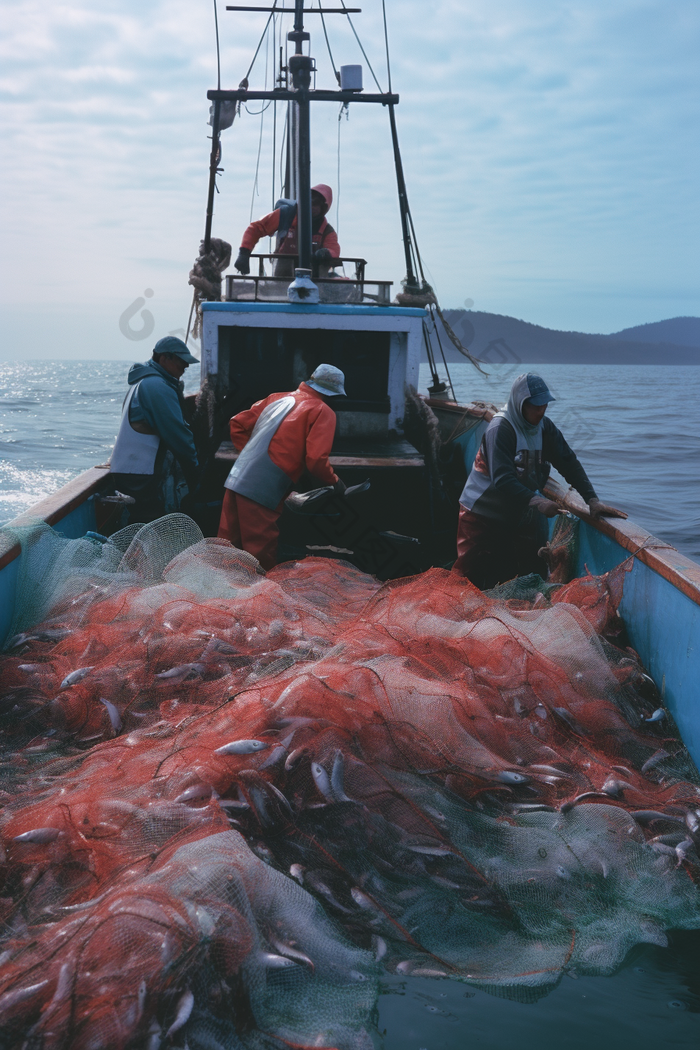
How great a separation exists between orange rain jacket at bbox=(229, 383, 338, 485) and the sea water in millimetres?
3347

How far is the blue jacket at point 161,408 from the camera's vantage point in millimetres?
5641

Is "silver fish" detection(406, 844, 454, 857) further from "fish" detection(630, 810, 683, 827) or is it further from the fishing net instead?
"fish" detection(630, 810, 683, 827)

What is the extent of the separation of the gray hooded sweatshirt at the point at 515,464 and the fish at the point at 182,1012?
3498mm

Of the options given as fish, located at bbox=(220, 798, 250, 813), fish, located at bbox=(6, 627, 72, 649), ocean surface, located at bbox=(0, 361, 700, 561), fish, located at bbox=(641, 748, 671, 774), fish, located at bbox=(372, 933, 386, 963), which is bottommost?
ocean surface, located at bbox=(0, 361, 700, 561)

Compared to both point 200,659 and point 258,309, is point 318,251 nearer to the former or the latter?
point 258,309

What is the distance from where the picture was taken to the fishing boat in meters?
6.69

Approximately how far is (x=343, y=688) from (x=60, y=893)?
3.90 ft

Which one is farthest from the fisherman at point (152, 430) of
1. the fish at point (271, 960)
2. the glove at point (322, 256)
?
the fish at point (271, 960)

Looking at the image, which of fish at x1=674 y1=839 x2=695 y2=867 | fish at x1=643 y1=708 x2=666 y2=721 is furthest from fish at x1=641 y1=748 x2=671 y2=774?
fish at x1=674 y1=839 x2=695 y2=867

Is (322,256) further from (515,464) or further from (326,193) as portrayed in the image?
(515,464)

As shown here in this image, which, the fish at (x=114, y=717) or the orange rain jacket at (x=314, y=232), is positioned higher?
the orange rain jacket at (x=314, y=232)

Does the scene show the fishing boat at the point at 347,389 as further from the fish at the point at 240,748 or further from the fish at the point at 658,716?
the fish at the point at 240,748

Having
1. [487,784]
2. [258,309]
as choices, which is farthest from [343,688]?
[258,309]

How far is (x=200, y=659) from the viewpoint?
12.0 feet
